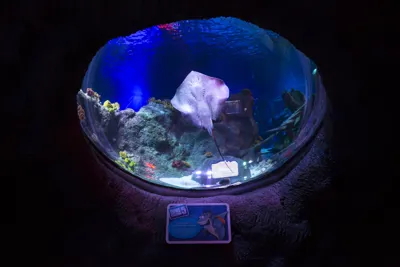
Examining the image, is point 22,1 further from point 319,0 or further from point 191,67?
point 191,67

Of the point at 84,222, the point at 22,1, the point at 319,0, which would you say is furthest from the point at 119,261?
the point at 319,0

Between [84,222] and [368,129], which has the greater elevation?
[368,129]

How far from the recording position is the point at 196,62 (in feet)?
18.2

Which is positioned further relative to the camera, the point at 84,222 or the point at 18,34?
the point at 84,222

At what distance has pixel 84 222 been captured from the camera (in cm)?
201

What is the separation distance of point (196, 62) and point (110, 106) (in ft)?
6.14

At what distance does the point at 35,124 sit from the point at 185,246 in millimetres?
1312

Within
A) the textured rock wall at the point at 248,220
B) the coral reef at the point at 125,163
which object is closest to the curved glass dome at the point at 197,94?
the coral reef at the point at 125,163

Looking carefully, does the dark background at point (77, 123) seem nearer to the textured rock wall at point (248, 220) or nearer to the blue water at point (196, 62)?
the textured rock wall at point (248, 220)

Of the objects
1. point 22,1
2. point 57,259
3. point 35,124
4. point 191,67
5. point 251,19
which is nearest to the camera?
point 22,1

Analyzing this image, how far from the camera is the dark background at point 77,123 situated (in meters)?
1.53

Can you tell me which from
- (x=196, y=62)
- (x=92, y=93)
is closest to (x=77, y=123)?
(x=92, y=93)

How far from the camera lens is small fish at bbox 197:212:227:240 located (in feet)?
7.13

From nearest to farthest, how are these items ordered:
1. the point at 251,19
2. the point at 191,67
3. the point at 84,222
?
the point at 251,19, the point at 84,222, the point at 191,67
